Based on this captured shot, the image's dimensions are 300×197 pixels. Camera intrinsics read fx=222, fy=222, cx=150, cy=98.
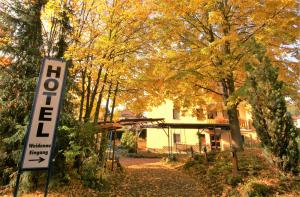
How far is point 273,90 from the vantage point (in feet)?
26.3

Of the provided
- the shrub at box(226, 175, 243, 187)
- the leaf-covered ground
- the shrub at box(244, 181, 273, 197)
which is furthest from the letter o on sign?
the shrub at box(226, 175, 243, 187)

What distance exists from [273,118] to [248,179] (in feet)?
9.47

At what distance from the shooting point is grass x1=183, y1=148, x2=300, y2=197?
7.56m

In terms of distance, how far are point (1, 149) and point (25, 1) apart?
23.9 feet

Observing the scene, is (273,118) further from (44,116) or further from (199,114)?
(199,114)

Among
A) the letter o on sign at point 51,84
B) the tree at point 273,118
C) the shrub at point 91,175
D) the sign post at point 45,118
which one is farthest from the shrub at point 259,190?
the letter o on sign at point 51,84

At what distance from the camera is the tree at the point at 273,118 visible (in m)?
7.73

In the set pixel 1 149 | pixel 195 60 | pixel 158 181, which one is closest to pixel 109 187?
pixel 158 181

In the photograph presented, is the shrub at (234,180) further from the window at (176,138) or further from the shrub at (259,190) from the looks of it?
the window at (176,138)

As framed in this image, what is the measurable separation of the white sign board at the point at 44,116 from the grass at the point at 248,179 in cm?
667

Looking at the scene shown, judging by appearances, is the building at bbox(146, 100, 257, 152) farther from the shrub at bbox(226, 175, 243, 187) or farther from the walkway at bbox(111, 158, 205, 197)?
the shrub at bbox(226, 175, 243, 187)

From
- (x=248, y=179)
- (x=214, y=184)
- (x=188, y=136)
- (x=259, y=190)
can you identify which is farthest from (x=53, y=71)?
(x=188, y=136)

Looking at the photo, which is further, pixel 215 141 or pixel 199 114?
pixel 215 141

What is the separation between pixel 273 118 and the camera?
7.93 metres
